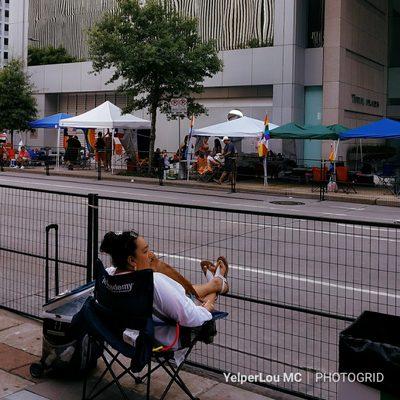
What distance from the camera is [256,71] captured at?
29938 millimetres

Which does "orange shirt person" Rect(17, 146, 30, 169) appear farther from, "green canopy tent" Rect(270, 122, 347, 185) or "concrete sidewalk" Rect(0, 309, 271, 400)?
"concrete sidewalk" Rect(0, 309, 271, 400)

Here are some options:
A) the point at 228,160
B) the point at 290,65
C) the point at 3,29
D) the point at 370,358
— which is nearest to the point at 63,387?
the point at 370,358

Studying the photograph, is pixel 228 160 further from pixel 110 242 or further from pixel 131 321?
pixel 131 321

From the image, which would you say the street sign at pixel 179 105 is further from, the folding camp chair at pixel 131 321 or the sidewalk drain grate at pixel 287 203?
the folding camp chair at pixel 131 321

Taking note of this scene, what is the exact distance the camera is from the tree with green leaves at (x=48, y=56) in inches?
1538

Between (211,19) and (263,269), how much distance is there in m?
27.7

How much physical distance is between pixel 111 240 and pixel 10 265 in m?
5.06

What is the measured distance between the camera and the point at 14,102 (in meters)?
35.2

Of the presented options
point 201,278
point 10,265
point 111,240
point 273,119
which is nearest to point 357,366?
point 111,240

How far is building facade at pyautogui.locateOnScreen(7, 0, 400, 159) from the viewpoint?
28.9 metres

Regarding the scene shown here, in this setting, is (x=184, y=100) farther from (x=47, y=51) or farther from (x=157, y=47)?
(x=47, y=51)

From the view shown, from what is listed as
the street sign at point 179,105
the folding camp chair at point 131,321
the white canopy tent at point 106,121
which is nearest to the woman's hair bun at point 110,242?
the folding camp chair at point 131,321

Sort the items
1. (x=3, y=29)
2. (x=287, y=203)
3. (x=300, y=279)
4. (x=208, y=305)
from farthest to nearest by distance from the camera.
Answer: (x=3, y=29), (x=287, y=203), (x=300, y=279), (x=208, y=305)

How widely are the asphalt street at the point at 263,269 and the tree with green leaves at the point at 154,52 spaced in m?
16.0
